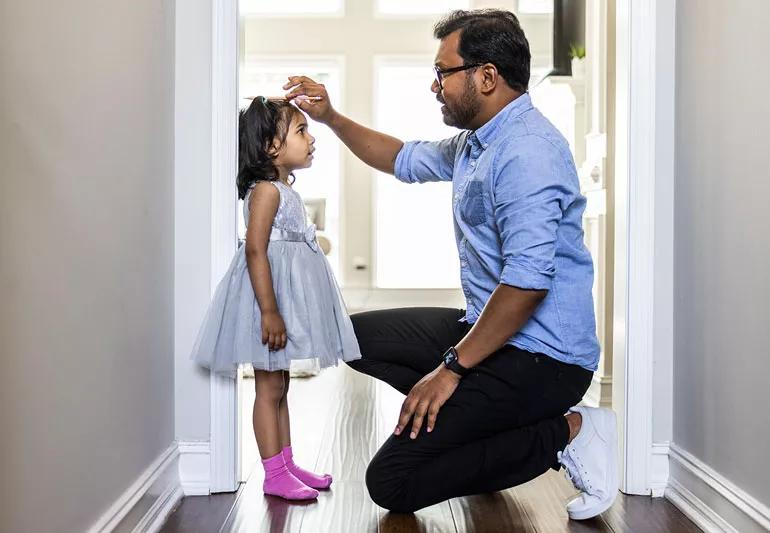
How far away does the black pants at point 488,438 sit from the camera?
70.7 inches

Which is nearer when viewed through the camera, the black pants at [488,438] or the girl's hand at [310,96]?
the black pants at [488,438]

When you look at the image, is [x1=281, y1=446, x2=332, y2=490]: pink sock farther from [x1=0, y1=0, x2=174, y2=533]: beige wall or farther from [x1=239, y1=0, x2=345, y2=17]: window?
[x1=239, y1=0, x2=345, y2=17]: window

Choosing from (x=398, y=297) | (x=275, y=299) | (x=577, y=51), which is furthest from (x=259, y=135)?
(x=398, y=297)

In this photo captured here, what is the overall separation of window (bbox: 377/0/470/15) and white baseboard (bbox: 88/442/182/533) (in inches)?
218

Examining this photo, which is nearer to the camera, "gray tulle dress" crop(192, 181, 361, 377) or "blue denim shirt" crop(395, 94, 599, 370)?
"blue denim shirt" crop(395, 94, 599, 370)

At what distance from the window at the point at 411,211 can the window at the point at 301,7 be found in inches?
25.0

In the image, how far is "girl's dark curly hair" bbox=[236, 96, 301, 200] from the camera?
7.05 feet

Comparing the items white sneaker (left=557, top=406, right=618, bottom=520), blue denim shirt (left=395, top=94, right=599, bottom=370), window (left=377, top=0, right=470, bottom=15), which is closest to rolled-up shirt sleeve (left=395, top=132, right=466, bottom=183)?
blue denim shirt (left=395, top=94, right=599, bottom=370)

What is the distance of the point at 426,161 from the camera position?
221 centimetres

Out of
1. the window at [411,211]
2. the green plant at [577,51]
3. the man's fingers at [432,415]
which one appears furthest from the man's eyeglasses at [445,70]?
the window at [411,211]

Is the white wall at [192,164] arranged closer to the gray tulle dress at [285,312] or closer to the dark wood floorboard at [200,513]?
the gray tulle dress at [285,312]

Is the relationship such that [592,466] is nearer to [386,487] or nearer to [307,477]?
[386,487]

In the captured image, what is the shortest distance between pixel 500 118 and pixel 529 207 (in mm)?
275

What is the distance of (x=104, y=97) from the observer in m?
1.48
